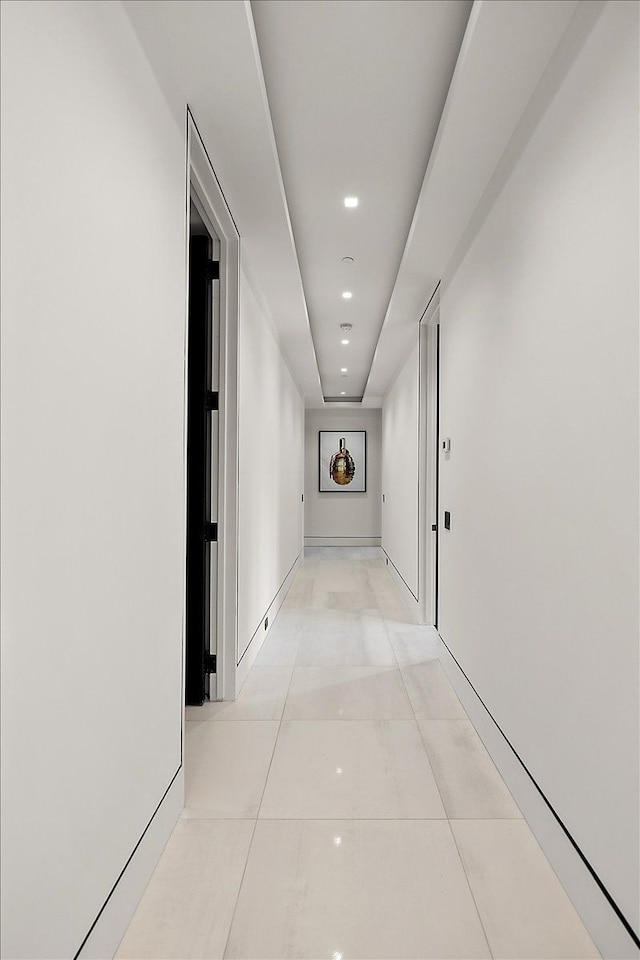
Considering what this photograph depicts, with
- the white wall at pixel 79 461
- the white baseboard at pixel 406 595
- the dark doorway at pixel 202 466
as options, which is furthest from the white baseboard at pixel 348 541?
the white wall at pixel 79 461

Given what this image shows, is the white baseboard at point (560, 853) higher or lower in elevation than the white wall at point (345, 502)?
lower

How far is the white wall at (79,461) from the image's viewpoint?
107cm

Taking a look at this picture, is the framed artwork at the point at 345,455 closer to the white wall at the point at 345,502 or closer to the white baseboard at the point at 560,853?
the white wall at the point at 345,502

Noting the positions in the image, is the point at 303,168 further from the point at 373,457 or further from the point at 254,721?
the point at 373,457

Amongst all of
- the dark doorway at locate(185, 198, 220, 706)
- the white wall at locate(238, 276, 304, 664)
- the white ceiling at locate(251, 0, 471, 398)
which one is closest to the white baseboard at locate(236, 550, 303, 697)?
the white wall at locate(238, 276, 304, 664)

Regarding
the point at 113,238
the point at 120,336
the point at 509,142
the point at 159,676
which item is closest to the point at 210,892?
the point at 159,676

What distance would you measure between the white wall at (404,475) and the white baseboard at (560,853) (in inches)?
103

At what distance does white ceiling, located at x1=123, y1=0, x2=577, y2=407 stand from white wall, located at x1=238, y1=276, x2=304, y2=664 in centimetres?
54

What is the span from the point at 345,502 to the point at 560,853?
900 cm

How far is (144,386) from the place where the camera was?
5.72 feet

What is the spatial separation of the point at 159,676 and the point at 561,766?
4.12ft

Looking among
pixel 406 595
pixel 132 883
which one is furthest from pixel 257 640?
pixel 132 883

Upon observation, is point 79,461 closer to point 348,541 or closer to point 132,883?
point 132,883

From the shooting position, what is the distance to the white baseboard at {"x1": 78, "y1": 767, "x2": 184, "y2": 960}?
138 centimetres
